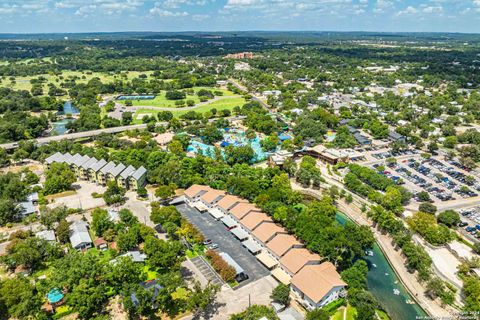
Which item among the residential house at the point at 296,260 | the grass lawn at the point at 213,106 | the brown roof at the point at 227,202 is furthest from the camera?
the grass lawn at the point at 213,106

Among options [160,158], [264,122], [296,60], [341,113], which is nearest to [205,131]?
[264,122]

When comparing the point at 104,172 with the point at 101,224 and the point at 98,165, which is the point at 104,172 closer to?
the point at 98,165

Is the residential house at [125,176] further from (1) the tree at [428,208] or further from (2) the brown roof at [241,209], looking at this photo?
(1) the tree at [428,208]

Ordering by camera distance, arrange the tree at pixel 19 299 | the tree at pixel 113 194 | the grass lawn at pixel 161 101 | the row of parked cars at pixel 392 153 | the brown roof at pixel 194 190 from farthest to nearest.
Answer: the grass lawn at pixel 161 101 < the row of parked cars at pixel 392 153 < the brown roof at pixel 194 190 < the tree at pixel 113 194 < the tree at pixel 19 299

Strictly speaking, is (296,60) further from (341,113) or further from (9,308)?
(9,308)

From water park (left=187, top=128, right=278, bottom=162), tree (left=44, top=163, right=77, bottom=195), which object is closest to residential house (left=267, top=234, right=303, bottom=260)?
water park (left=187, top=128, right=278, bottom=162)

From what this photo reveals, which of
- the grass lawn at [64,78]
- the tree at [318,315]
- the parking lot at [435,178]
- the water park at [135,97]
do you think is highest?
the grass lawn at [64,78]

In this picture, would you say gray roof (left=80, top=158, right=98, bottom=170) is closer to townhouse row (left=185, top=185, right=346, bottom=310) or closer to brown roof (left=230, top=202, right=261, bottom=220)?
townhouse row (left=185, top=185, right=346, bottom=310)

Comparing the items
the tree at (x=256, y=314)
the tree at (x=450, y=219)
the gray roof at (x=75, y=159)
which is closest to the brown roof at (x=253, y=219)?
the tree at (x=256, y=314)
